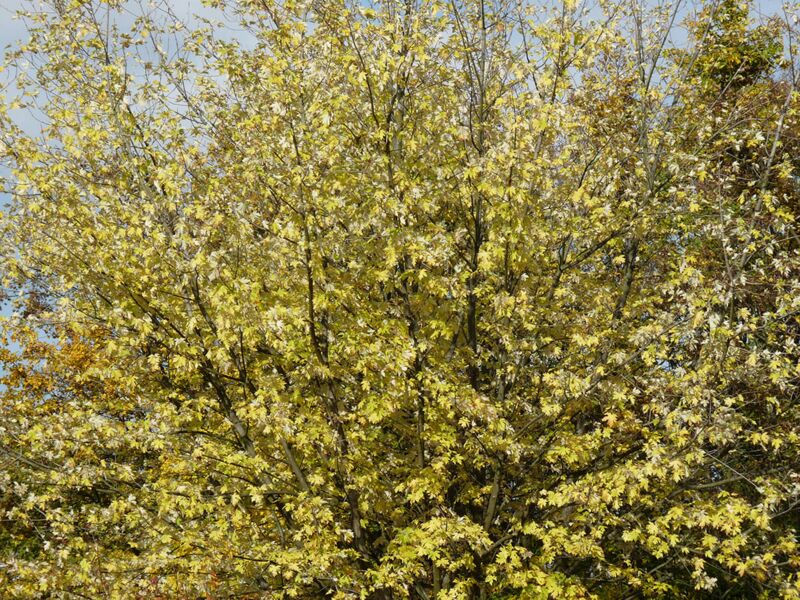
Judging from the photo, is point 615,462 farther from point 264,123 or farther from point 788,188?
point 788,188

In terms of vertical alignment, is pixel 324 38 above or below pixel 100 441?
above

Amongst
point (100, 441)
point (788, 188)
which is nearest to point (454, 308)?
point (100, 441)

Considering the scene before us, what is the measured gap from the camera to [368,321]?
391 inches

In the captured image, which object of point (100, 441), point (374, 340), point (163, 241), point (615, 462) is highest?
point (163, 241)

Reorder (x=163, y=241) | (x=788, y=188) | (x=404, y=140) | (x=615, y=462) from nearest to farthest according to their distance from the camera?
(x=163, y=241), (x=404, y=140), (x=615, y=462), (x=788, y=188)

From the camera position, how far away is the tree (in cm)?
926

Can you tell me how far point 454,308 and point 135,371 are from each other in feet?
15.0

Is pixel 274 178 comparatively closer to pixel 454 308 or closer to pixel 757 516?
pixel 454 308

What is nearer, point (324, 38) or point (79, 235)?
point (79, 235)

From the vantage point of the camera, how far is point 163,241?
29.7 ft

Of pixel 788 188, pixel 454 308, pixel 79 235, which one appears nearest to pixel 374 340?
pixel 454 308

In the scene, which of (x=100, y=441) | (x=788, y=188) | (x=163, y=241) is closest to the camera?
(x=163, y=241)

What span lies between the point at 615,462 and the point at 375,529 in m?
4.05

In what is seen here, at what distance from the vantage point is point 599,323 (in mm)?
11812
